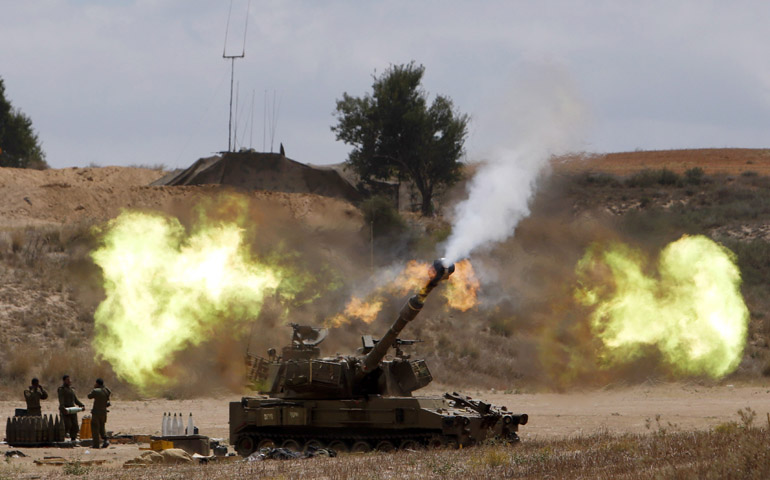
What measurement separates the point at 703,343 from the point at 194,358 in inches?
718

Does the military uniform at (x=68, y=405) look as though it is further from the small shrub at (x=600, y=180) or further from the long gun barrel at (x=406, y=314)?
the small shrub at (x=600, y=180)

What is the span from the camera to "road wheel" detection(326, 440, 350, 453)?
2148cm

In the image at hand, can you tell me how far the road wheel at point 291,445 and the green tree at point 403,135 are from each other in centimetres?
3436

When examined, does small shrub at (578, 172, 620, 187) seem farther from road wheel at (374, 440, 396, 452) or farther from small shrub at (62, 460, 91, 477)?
small shrub at (62, 460, 91, 477)

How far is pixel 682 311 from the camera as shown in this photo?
2972 centimetres

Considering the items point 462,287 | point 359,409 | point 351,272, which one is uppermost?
point 351,272

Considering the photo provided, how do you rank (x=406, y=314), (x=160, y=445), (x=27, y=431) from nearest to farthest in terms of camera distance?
(x=406, y=314)
(x=160, y=445)
(x=27, y=431)

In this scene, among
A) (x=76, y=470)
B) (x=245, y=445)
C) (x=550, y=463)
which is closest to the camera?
(x=550, y=463)

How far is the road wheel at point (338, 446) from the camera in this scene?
21484 mm

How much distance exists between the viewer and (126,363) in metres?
33.1

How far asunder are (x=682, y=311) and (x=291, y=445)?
13.6m

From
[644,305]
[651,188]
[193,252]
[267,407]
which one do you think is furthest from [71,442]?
[651,188]

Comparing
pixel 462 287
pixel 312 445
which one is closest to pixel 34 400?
pixel 312 445

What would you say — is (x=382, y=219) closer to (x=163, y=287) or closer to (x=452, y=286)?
(x=163, y=287)
